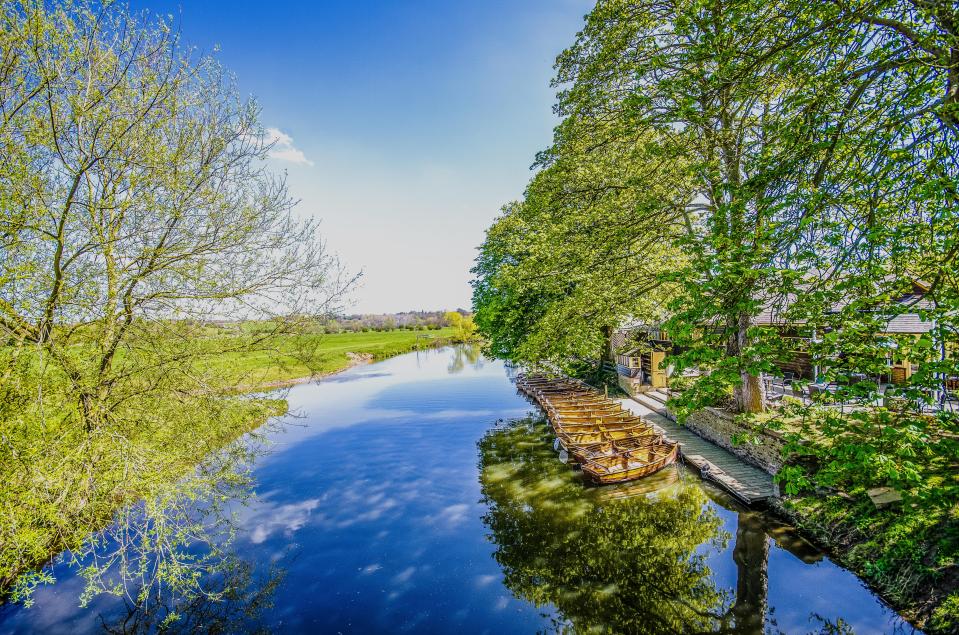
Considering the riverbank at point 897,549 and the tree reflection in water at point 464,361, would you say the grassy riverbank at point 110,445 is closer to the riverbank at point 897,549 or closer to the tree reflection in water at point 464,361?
the riverbank at point 897,549

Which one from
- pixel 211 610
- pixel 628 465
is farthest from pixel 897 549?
pixel 211 610

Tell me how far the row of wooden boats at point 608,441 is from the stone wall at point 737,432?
1.49 metres

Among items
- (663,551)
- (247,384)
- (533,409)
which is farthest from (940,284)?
(533,409)

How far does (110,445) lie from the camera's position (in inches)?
233

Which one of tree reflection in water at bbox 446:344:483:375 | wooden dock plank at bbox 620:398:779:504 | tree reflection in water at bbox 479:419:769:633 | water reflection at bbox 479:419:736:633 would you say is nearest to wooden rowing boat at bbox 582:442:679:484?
tree reflection in water at bbox 479:419:769:633

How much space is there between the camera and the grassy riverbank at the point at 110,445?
17.8 ft

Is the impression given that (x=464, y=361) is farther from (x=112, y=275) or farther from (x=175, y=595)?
(x=112, y=275)

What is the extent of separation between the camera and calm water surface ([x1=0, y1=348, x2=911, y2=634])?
7227mm

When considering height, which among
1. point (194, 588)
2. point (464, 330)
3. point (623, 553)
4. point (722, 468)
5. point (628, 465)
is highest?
point (464, 330)

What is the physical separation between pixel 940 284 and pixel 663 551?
6859 mm

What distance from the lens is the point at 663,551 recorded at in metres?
8.76

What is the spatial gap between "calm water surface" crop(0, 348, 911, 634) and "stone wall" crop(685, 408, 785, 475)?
150 centimetres

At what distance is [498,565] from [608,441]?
5.51m

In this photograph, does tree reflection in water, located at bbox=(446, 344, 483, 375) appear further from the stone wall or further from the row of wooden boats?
the stone wall
